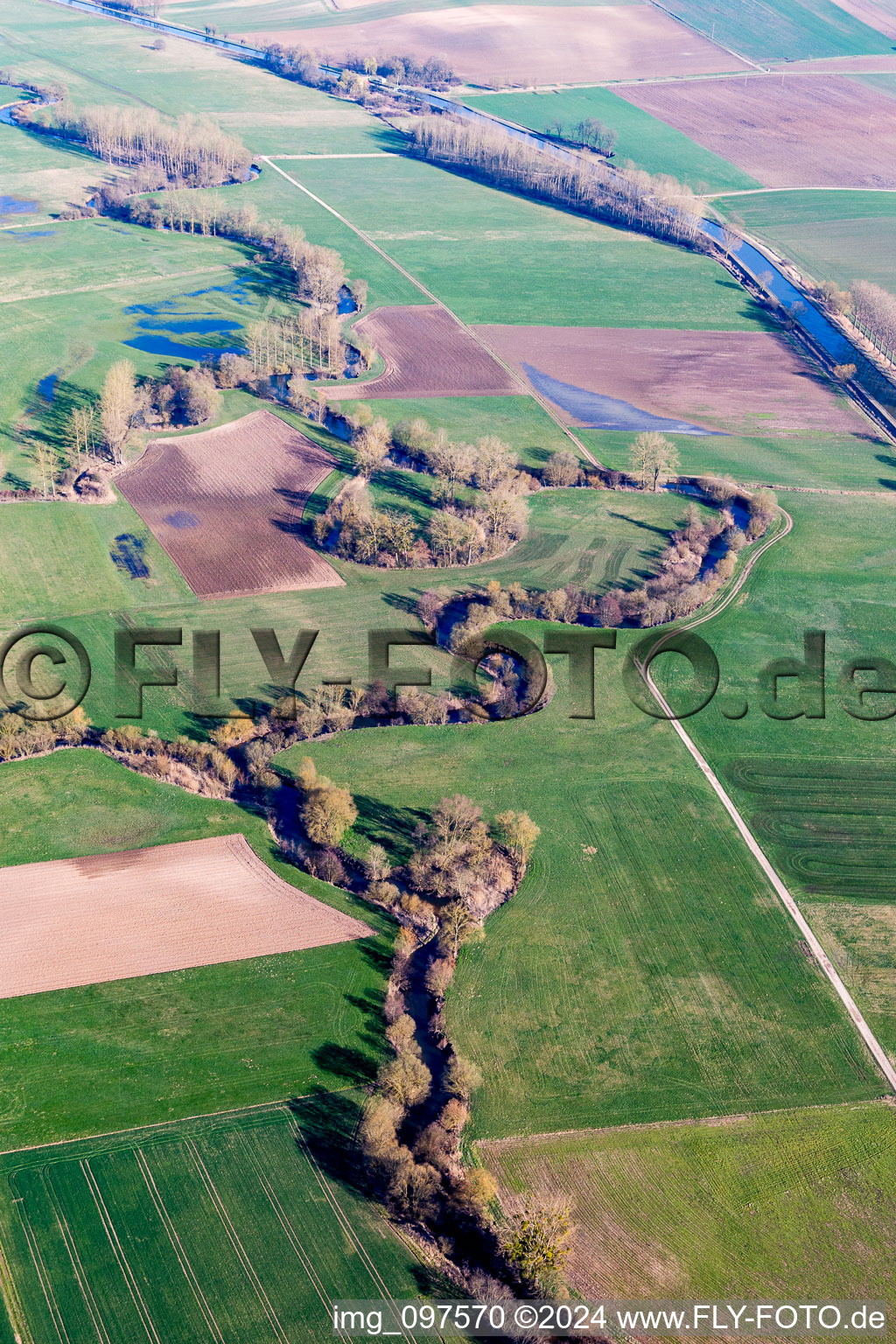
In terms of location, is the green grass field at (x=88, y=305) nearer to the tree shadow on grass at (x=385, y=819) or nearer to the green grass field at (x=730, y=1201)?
the tree shadow on grass at (x=385, y=819)

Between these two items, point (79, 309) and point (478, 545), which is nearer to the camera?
point (478, 545)

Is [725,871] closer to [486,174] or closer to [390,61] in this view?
[486,174]

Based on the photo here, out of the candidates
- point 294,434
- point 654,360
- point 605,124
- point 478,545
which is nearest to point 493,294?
point 654,360

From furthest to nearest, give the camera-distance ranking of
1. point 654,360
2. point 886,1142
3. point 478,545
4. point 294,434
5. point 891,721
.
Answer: point 654,360 → point 294,434 → point 478,545 → point 891,721 → point 886,1142

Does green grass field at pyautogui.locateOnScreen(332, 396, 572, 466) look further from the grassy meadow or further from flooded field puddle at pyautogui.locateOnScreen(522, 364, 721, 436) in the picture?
the grassy meadow

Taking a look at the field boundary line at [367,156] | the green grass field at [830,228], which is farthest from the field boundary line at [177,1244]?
the field boundary line at [367,156]

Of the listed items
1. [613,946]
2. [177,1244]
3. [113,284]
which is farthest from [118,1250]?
[113,284]
